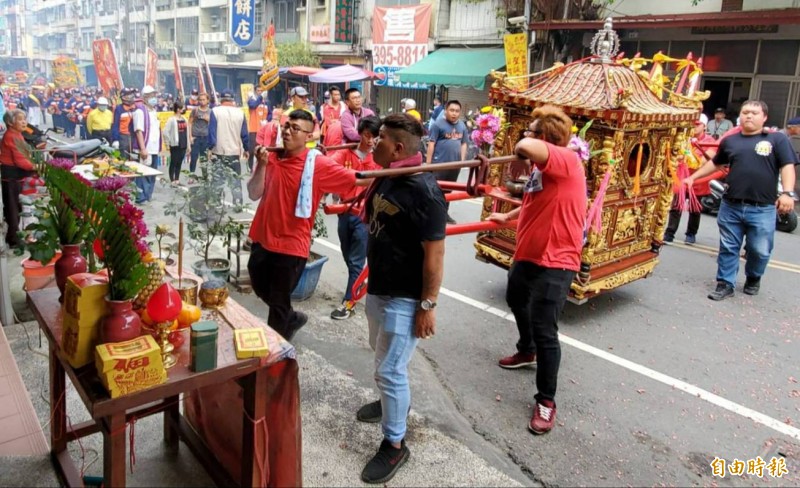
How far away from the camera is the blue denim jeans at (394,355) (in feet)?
9.53

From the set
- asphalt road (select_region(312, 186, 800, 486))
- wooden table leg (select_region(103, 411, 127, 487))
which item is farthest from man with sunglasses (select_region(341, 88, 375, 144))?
wooden table leg (select_region(103, 411, 127, 487))

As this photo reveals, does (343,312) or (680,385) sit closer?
(680,385)

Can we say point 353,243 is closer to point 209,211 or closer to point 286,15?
point 209,211

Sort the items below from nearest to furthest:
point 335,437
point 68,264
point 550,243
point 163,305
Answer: point 163,305 < point 68,264 < point 335,437 < point 550,243

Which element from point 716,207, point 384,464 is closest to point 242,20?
point 716,207

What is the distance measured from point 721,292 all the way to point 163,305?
5759 mm

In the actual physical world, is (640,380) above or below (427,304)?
below

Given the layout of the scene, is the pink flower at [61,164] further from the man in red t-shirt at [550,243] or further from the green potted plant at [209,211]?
the man in red t-shirt at [550,243]

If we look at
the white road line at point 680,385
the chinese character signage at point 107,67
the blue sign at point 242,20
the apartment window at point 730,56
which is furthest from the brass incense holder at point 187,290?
the blue sign at point 242,20

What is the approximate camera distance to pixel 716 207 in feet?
33.1

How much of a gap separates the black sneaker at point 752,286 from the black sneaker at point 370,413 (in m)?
4.74

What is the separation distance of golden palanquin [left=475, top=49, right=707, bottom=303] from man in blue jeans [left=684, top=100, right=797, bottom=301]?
0.78 meters

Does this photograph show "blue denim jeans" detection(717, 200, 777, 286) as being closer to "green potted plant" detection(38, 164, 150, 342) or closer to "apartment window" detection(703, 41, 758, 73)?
"green potted plant" detection(38, 164, 150, 342)

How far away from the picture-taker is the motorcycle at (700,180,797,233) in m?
9.16
